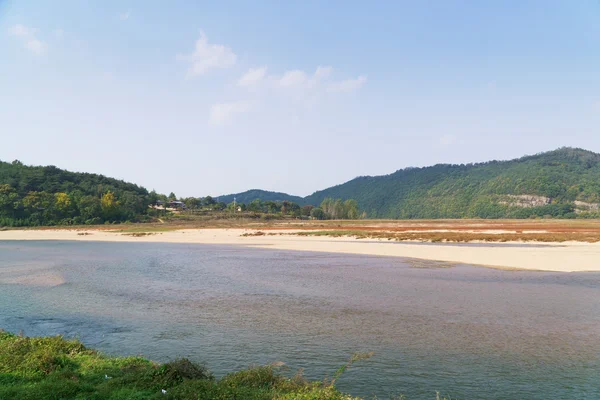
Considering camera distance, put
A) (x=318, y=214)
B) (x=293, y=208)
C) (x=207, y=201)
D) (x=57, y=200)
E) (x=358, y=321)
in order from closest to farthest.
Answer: (x=358, y=321)
(x=57, y=200)
(x=318, y=214)
(x=293, y=208)
(x=207, y=201)

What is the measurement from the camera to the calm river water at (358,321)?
10.4m

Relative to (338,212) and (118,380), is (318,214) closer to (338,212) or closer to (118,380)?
(338,212)

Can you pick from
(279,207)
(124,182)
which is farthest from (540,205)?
(124,182)

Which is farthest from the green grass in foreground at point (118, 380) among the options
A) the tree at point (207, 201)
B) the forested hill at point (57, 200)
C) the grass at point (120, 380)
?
the tree at point (207, 201)

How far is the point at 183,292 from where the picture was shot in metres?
20.7

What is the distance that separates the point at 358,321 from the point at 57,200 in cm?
11005

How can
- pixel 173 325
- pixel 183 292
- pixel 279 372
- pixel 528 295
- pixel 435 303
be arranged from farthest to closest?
pixel 183 292
pixel 528 295
pixel 435 303
pixel 173 325
pixel 279 372

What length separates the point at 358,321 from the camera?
15.3 metres

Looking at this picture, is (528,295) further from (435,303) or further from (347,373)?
(347,373)

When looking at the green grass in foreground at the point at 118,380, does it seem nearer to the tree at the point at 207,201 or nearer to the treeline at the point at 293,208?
the treeline at the point at 293,208

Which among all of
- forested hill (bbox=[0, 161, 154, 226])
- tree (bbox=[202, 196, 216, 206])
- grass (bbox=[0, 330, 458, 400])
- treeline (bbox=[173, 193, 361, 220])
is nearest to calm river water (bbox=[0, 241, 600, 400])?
grass (bbox=[0, 330, 458, 400])

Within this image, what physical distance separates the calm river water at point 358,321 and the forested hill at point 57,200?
86.6 metres

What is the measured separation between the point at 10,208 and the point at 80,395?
11227 cm

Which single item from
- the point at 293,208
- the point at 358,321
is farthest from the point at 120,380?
the point at 293,208
